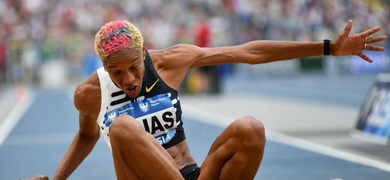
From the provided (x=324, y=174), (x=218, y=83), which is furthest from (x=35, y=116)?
(x=324, y=174)

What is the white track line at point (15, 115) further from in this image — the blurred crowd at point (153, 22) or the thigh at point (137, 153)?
the thigh at point (137, 153)

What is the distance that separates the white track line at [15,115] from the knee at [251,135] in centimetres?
747

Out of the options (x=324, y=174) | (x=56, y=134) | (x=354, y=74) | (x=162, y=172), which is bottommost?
(x=354, y=74)

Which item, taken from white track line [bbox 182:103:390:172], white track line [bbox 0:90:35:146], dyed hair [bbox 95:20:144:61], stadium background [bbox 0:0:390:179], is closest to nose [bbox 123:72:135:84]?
dyed hair [bbox 95:20:144:61]

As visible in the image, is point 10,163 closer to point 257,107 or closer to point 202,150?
point 202,150

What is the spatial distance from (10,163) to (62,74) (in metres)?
20.0

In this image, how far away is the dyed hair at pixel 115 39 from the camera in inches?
190

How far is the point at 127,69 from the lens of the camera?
16.0 ft

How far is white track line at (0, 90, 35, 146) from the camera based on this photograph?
43.4 ft

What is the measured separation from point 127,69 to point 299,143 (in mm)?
6122

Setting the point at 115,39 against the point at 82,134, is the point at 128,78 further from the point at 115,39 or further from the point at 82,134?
the point at 82,134

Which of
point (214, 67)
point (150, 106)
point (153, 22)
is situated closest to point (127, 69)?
point (150, 106)

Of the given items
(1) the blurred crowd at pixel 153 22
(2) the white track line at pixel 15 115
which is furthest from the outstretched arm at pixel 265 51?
(1) the blurred crowd at pixel 153 22

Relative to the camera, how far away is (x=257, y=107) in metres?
17.5
